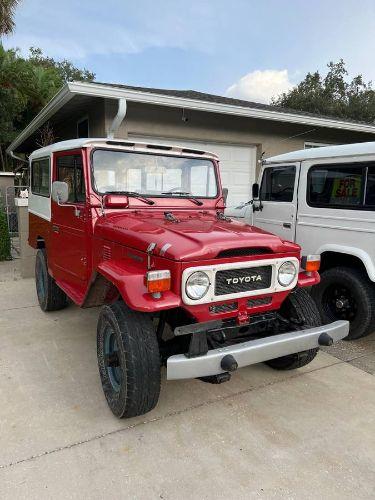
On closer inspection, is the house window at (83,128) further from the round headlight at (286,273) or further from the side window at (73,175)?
the round headlight at (286,273)

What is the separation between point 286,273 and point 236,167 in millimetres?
6320

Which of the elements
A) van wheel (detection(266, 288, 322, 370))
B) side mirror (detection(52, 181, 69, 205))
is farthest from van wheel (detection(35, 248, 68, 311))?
van wheel (detection(266, 288, 322, 370))

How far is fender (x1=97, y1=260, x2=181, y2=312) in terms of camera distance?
2.34m

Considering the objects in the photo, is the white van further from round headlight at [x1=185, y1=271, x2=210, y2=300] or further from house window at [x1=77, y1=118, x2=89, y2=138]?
house window at [x1=77, y1=118, x2=89, y2=138]

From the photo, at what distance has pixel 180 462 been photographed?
2.37 metres

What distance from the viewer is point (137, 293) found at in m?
2.43

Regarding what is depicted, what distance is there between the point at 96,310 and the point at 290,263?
122 inches

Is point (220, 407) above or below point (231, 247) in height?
below

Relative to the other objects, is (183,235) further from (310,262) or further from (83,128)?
(83,128)

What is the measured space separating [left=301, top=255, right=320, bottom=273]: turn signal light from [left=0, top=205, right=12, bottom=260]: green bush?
6.77 meters

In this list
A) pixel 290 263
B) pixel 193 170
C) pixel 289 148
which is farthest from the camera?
pixel 289 148

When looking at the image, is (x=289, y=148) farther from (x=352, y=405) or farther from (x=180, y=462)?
(x=180, y=462)

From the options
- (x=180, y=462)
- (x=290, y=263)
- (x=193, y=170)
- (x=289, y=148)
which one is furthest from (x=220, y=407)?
(x=289, y=148)

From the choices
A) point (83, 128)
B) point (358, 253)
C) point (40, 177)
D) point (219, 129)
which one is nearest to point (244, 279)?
point (358, 253)
